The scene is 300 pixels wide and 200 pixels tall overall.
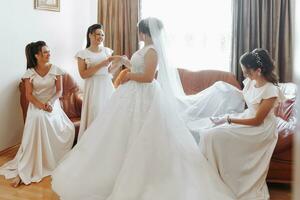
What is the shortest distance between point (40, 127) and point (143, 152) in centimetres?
134

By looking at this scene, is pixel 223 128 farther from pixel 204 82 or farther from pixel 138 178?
pixel 204 82

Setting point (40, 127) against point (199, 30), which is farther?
point (199, 30)

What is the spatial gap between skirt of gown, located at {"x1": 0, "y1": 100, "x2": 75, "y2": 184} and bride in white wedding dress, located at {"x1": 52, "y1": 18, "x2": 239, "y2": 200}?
1.78ft

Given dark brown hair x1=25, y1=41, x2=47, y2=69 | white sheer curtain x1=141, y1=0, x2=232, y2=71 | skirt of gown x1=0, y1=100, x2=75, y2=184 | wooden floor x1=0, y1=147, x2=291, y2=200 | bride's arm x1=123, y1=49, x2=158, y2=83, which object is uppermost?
white sheer curtain x1=141, y1=0, x2=232, y2=71

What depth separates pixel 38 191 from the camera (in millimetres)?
2986

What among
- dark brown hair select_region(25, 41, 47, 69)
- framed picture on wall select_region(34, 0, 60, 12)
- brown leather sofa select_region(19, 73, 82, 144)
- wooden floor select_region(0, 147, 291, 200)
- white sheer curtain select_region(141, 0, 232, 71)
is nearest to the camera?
wooden floor select_region(0, 147, 291, 200)

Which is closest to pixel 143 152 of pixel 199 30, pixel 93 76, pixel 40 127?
pixel 93 76

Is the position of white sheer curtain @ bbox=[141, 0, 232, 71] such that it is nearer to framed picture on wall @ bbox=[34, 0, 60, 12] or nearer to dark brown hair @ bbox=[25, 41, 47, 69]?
framed picture on wall @ bbox=[34, 0, 60, 12]

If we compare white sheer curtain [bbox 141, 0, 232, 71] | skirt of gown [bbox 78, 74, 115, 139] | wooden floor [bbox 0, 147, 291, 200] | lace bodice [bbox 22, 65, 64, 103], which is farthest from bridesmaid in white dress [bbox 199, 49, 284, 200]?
white sheer curtain [bbox 141, 0, 232, 71]

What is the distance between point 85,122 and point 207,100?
1.36 metres

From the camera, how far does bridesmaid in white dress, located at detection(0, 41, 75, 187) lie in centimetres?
335

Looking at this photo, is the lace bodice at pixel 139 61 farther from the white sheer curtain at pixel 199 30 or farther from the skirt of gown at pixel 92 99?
the white sheer curtain at pixel 199 30

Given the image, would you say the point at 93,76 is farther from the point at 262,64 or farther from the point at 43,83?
the point at 262,64

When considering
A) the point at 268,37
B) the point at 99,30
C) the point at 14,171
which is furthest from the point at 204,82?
the point at 14,171
